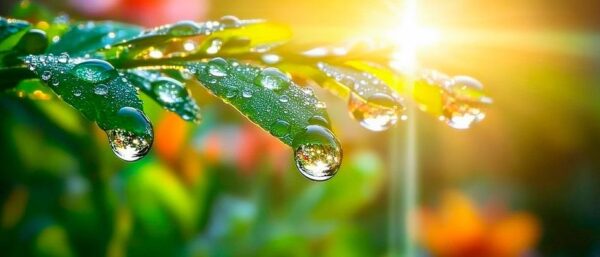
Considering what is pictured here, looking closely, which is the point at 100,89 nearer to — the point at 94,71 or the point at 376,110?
the point at 94,71

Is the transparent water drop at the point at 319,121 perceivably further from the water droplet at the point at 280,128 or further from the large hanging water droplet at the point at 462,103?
the large hanging water droplet at the point at 462,103

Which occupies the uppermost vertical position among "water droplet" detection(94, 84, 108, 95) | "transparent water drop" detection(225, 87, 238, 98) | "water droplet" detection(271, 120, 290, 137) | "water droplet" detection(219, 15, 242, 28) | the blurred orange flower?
the blurred orange flower

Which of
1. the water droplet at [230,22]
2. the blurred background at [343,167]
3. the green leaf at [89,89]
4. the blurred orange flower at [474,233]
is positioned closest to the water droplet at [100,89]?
the green leaf at [89,89]

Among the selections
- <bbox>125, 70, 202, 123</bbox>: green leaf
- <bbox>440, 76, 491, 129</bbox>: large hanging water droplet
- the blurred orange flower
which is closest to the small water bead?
<bbox>125, 70, 202, 123</bbox>: green leaf

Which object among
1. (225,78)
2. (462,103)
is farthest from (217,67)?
(462,103)

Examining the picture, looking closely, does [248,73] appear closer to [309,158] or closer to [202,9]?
[309,158]

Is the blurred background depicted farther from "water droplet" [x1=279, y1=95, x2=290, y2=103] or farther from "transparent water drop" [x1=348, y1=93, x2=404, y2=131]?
"water droplet" [x1=279, y1=95, x2=290, y2=103]
